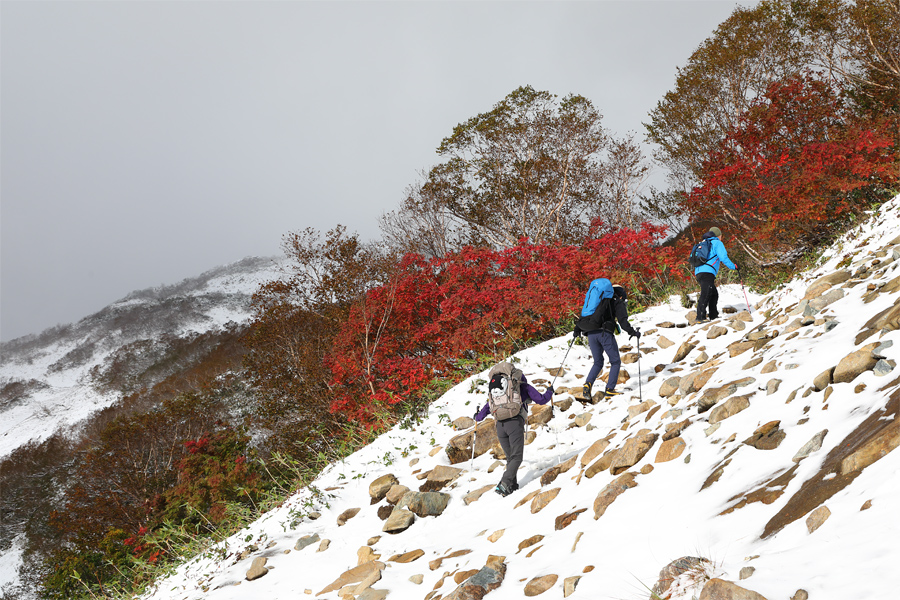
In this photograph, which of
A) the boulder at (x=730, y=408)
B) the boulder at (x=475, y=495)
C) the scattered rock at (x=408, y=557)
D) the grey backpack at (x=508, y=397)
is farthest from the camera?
the boulder at (x=475, y=495)

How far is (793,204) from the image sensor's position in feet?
35.0

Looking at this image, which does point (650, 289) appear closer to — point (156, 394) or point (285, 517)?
point (285, 517)

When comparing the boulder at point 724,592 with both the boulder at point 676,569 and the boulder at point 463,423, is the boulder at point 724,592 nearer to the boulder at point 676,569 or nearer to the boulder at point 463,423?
the boulder at point 676,569

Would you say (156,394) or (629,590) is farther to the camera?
(156,394)

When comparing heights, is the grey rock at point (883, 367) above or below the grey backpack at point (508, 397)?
below

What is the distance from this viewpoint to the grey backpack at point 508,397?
5.79 metres

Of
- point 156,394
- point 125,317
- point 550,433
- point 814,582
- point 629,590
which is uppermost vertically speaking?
point 125,317

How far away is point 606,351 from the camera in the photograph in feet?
23.6

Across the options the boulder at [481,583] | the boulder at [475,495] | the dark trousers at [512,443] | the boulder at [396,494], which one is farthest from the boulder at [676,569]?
the boulder at [396,494]

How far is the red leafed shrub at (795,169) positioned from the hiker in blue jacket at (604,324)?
619 centimetres

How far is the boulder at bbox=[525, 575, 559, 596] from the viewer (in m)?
3.34

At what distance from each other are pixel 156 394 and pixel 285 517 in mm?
38973

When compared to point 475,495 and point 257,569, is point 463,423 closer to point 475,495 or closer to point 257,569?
point 475,495

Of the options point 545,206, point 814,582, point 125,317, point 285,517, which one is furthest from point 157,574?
point 125,317
